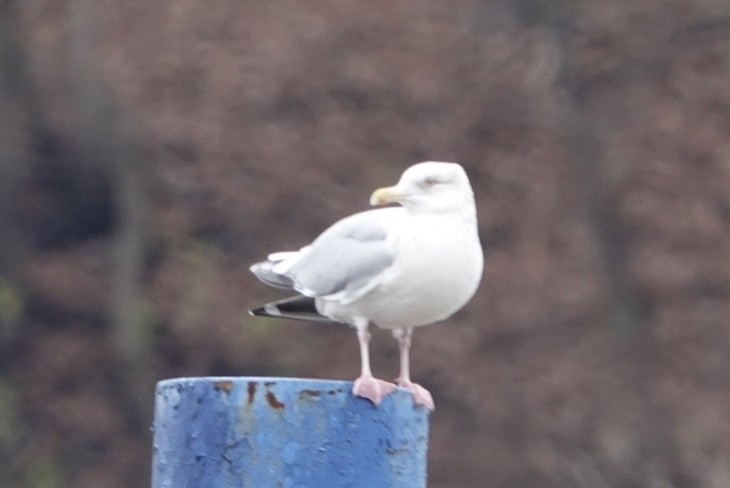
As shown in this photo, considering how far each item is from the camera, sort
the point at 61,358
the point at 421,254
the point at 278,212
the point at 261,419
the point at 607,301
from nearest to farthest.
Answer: the point at 261,419, the point at 421,254, the point at 607,301, the point at 278,212, the point at 61,358

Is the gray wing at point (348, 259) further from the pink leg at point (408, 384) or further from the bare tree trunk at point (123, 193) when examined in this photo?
the bare tree trunk at point (123, 193)

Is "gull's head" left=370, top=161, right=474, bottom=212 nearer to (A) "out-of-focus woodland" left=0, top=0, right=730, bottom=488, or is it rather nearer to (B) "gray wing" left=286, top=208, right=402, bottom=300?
(B) "gray wing" left=286, top=208, right=402, bottom=300

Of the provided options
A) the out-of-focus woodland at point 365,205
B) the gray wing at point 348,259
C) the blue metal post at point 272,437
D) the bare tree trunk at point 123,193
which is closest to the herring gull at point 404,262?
the gray wing at point 348,259

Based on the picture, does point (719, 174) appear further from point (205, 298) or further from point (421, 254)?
point (421, 254)

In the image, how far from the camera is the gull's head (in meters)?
3.78

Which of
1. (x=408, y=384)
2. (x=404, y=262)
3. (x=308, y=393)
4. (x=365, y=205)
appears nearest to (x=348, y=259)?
(x=404, y=262)

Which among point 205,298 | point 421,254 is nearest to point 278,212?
point 205,298

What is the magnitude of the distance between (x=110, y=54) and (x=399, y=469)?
278 inches

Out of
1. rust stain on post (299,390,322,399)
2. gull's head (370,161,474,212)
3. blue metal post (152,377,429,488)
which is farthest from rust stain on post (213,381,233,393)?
gull's head (370,161,474,212)

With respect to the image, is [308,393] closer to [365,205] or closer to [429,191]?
[429,191]

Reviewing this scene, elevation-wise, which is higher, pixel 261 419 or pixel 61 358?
pixel 61 358

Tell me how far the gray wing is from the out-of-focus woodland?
498 centimetres

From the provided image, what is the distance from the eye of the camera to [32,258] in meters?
10.4

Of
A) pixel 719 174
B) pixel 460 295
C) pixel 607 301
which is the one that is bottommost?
pixel 460 295
